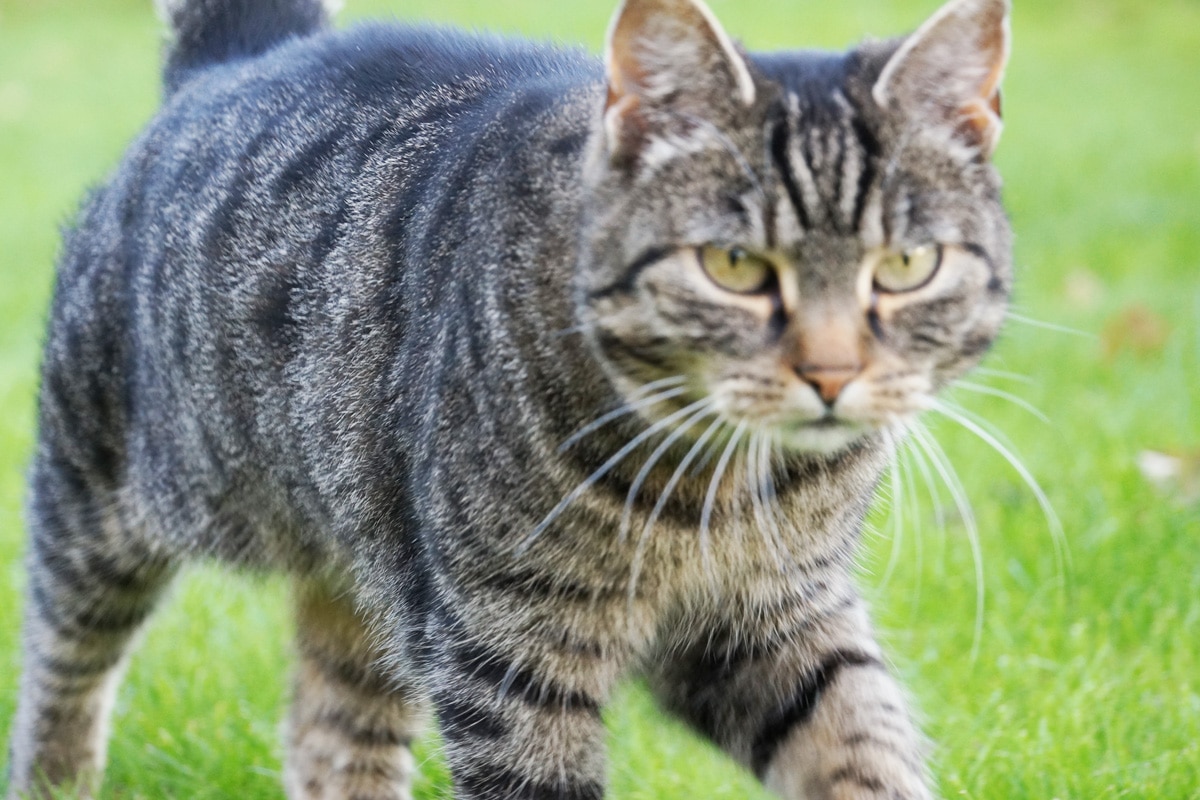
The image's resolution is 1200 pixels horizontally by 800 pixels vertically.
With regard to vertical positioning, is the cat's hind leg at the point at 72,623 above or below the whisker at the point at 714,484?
below

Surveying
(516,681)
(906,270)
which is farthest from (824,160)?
(516,681)

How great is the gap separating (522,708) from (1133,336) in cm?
379

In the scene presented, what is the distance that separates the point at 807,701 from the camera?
2.59m

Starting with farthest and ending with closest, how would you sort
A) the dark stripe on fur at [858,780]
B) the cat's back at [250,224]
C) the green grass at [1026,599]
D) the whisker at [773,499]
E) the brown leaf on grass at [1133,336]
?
the brown leaf on grass at [1133,336] → the green grass at [1026,599] → the cat's back at [250,224] → the dark stripe on fur at [858,780] → the whisker at [773,499]

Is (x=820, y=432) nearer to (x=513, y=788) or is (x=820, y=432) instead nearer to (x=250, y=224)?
(x=513, y=788)

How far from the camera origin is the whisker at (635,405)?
6.79 feet

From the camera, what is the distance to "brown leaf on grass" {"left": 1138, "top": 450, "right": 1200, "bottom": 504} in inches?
161

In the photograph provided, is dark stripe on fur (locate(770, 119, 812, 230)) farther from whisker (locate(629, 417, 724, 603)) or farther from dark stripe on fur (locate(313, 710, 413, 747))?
dark stripe on fur (locate(313, 710, 413, 747))

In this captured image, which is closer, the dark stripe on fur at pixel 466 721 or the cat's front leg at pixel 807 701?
the dark stripe on fur at pixel 466 721

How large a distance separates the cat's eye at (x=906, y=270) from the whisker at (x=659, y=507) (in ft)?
0.96

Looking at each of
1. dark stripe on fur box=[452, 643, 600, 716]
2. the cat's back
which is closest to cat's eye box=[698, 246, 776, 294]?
the cat's back

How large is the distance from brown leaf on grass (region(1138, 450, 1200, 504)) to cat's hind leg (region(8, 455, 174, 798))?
2567mm

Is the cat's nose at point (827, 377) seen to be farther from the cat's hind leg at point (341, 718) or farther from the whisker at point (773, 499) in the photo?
the cat's hind leg at point (341, 718)

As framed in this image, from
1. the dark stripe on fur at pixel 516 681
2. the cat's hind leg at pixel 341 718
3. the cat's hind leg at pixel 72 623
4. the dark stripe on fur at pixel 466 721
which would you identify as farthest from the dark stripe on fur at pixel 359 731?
the dark stripe on fur at pixel 516 681
